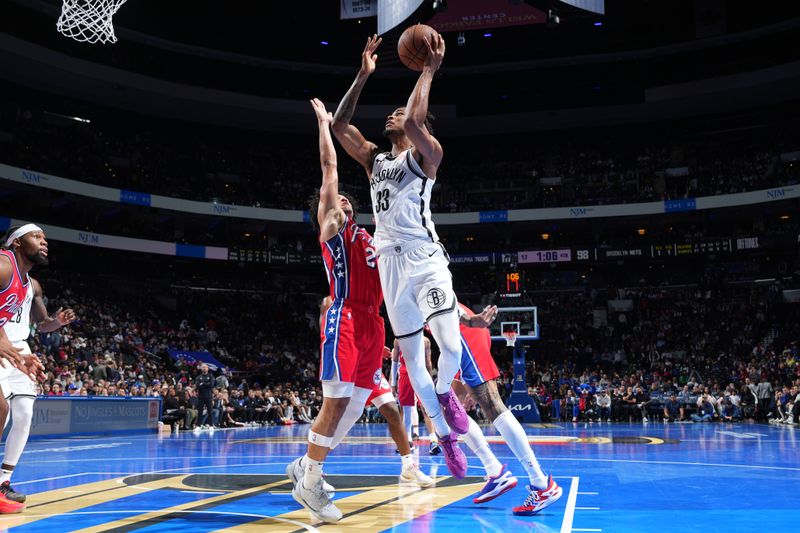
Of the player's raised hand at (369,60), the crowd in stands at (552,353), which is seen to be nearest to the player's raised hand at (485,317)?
the player's raised hand at (369,60)

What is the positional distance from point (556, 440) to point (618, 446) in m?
2.36

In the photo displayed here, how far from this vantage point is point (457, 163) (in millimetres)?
41344

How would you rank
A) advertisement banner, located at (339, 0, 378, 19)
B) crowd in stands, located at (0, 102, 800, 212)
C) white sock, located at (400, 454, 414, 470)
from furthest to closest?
crowd in stands, located at (0, 102, 800, 212) → advertisement banner, located at (339, 0, 378, 19) → white sock, located at (400, 454, 414, 470)

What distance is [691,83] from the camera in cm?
3541

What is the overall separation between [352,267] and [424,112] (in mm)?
1253

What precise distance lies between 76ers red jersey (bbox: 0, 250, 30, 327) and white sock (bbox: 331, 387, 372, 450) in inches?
100

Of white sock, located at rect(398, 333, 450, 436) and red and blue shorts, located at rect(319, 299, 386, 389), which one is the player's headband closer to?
red and blue shorts, located at rect(319, 299, 386, 389)

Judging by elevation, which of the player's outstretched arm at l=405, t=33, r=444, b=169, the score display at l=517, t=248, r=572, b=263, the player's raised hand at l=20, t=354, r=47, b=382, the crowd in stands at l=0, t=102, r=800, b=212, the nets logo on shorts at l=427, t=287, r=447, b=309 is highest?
the crowd in stands at l=0, t=102, r=800, b=212

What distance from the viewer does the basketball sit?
5613mm

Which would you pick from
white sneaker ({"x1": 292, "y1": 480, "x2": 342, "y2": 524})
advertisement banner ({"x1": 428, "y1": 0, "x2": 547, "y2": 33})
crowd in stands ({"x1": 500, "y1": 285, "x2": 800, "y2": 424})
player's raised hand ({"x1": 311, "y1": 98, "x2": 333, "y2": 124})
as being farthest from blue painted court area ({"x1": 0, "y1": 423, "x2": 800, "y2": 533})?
advertisement banner ({"x1": 428, "y1": 0, "x2": 547, "y2": 33})

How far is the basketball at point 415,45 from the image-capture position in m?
5.61

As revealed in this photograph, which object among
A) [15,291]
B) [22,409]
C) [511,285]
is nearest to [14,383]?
[22,409]

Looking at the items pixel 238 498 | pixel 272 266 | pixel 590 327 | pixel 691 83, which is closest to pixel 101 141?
pixel 272 266

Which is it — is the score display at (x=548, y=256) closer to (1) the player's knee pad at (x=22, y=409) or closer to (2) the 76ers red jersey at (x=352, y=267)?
(2) the 76ers red jersey at (x=352, y=267)
